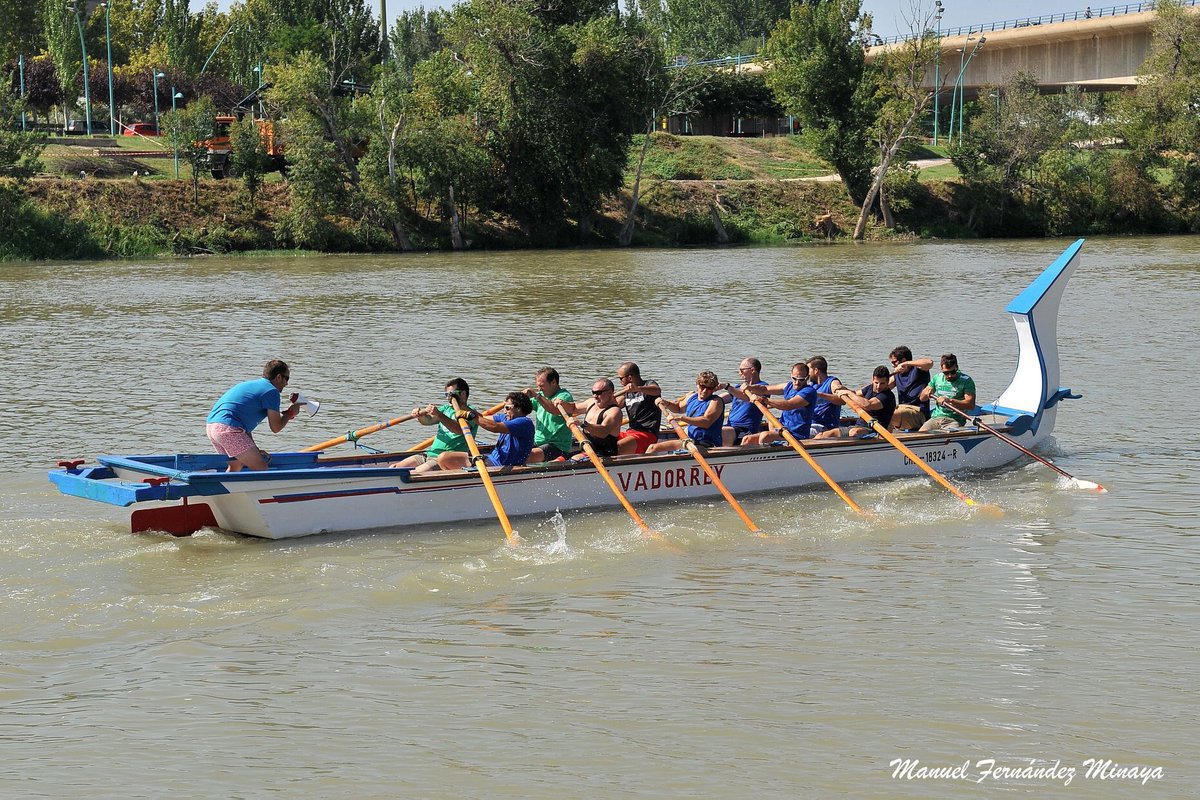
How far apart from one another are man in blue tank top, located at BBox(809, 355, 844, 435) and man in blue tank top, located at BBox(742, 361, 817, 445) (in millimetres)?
146

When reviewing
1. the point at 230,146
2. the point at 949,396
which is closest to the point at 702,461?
the point at 949,396

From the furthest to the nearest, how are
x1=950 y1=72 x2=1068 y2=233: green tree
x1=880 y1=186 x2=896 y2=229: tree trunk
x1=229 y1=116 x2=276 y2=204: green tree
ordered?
1. x1=950 y1=72 x2=1068 y2=233: green tree
2. x1=880 y1=186 x2=896 y2=229: tree trunk
3. x1=229 y1=116 x2=276 y2=204: green tree

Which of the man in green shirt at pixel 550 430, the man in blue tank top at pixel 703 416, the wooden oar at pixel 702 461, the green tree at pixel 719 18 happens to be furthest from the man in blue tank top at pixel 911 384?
the green tree at pixel 719 18

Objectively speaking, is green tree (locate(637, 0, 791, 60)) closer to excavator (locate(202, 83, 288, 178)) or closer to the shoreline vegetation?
the shoreline vegetation

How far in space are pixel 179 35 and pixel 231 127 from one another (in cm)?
1537

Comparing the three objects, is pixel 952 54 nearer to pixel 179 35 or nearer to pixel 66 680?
pixel 179 35

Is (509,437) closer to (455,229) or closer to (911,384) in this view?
(911,384)

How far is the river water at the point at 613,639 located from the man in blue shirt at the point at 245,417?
2.49ft

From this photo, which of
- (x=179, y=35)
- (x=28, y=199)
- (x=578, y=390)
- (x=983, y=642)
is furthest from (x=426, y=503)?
(x=179, y=35)

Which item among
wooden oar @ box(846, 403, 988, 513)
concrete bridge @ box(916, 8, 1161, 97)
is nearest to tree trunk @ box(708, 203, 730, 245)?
concrete bridge @ box(916, 8, 1161, 97)

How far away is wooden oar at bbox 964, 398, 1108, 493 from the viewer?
13.8 m

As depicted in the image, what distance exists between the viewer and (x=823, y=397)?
47.1 ft

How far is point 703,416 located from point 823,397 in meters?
1.68

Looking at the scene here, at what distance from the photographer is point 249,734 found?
7652mm
